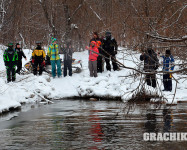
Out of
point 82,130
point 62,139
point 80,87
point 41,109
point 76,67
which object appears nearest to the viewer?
point 62,139

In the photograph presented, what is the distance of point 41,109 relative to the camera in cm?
1497

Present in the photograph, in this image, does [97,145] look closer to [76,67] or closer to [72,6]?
[76,67]

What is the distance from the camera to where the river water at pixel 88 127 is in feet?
28.0

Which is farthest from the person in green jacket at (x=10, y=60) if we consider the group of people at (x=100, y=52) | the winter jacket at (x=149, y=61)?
the winter jacket at (x=149, y=61)

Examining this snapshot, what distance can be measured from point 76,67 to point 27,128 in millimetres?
10558

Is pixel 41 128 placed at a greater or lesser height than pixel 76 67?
lesser

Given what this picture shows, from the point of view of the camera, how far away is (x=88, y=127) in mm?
10656

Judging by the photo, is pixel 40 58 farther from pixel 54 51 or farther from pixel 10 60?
pixel 10 60

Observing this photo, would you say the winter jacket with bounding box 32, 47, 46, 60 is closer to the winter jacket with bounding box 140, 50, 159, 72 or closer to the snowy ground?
the snowy ground

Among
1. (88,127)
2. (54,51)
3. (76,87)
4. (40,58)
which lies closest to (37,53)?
(40,58)

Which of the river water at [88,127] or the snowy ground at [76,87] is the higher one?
the snowy ground at [76,87]

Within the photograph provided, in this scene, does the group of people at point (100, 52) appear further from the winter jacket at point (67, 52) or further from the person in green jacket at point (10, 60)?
the person in green jacket at point (10, 60)

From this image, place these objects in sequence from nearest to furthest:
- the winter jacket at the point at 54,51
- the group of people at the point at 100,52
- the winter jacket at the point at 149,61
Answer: the winter jacket at the point at 149,61, the group of people at the point at 100,52, the winter jacket at the point at 54,51

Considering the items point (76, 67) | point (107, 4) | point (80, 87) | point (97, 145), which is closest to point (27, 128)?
point (97, 145)
